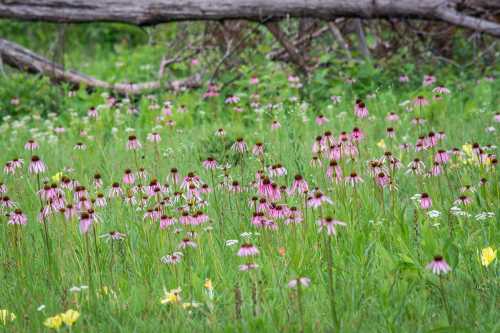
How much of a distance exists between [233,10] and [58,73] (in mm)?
2207

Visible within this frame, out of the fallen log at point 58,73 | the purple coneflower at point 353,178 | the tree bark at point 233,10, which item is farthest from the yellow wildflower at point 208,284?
the fallen log at point 58,73

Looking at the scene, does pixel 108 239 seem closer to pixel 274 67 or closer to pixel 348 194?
pixel 348 194

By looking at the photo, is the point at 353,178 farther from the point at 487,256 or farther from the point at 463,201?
A: the point at 487,256

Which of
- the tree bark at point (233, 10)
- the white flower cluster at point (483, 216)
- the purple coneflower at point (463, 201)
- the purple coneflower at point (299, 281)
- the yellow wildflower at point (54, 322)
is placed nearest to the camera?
the purple coneflower at point (299, 281)

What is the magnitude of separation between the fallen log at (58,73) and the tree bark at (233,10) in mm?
730

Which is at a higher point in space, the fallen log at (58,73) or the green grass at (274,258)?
the fallen log at (58,73)

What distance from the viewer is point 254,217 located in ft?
11.6

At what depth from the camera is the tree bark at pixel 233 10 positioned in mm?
6949

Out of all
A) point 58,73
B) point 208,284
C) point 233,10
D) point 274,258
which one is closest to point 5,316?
point 208,284

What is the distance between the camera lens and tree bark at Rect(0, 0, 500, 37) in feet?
22.8

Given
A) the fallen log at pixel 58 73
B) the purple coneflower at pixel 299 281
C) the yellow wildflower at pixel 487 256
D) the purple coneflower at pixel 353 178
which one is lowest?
the yellow wildflower at pixel 487 256

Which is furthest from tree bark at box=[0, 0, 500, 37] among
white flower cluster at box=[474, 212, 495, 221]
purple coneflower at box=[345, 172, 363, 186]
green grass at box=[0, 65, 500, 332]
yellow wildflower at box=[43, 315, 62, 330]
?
yellow wildflower at box=[43, 315, 62, 330]

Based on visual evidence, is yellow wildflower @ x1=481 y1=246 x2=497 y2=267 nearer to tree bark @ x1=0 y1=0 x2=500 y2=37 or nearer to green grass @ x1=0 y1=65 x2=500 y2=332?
green grass @ x1=0 y1=65 x2=500 y2=332

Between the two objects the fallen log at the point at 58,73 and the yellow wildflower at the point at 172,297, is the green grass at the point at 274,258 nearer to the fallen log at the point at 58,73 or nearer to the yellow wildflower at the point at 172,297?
the yellow wildflower at the point at 172,297
